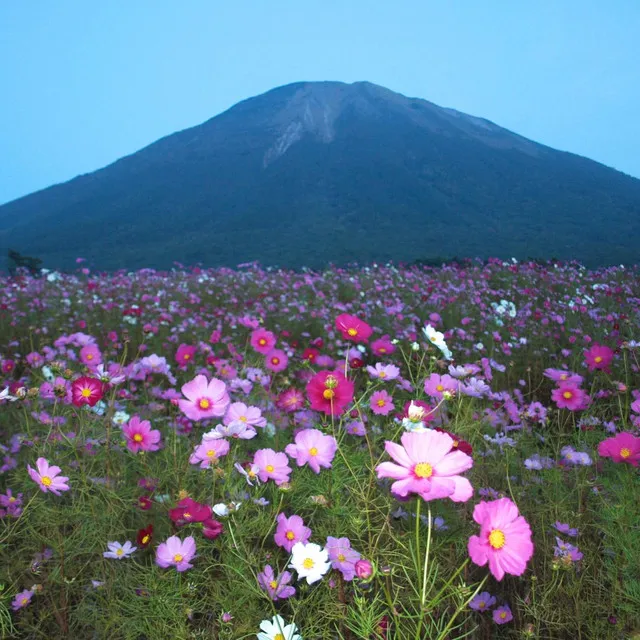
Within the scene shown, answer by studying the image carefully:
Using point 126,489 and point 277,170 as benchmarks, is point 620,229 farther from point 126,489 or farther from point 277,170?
point 126,489

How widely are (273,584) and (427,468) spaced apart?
46 cm

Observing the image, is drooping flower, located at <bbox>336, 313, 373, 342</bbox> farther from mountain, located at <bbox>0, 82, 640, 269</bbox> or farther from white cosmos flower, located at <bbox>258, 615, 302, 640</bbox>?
mountain, located at <bbox>0, 82, 640, 269</bbox>

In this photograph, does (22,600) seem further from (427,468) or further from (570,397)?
(570,397)

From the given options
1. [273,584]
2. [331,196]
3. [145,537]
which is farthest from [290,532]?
[331,196]

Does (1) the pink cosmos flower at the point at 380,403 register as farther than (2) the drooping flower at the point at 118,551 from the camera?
Yes

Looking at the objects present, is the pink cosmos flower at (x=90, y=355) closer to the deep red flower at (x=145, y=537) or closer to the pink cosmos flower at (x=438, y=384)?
the deep red flower at (x=145, y=537)

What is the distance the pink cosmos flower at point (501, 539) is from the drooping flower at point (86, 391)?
89cm

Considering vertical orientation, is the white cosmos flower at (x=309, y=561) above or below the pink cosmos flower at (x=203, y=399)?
below

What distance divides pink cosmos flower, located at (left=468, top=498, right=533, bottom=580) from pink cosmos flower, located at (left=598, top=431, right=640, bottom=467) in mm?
608

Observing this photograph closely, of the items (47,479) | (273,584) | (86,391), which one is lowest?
(273,584)

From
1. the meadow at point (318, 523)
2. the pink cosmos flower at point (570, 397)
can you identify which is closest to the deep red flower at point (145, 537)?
the meadow at point (318, 523)

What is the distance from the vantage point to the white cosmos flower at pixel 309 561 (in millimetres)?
927

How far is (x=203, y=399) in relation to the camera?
1.31m

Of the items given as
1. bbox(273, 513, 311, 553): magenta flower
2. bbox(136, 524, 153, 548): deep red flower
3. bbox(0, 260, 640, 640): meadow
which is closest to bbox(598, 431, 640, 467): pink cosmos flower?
bbox(0, 260, 640, 640): meadow
